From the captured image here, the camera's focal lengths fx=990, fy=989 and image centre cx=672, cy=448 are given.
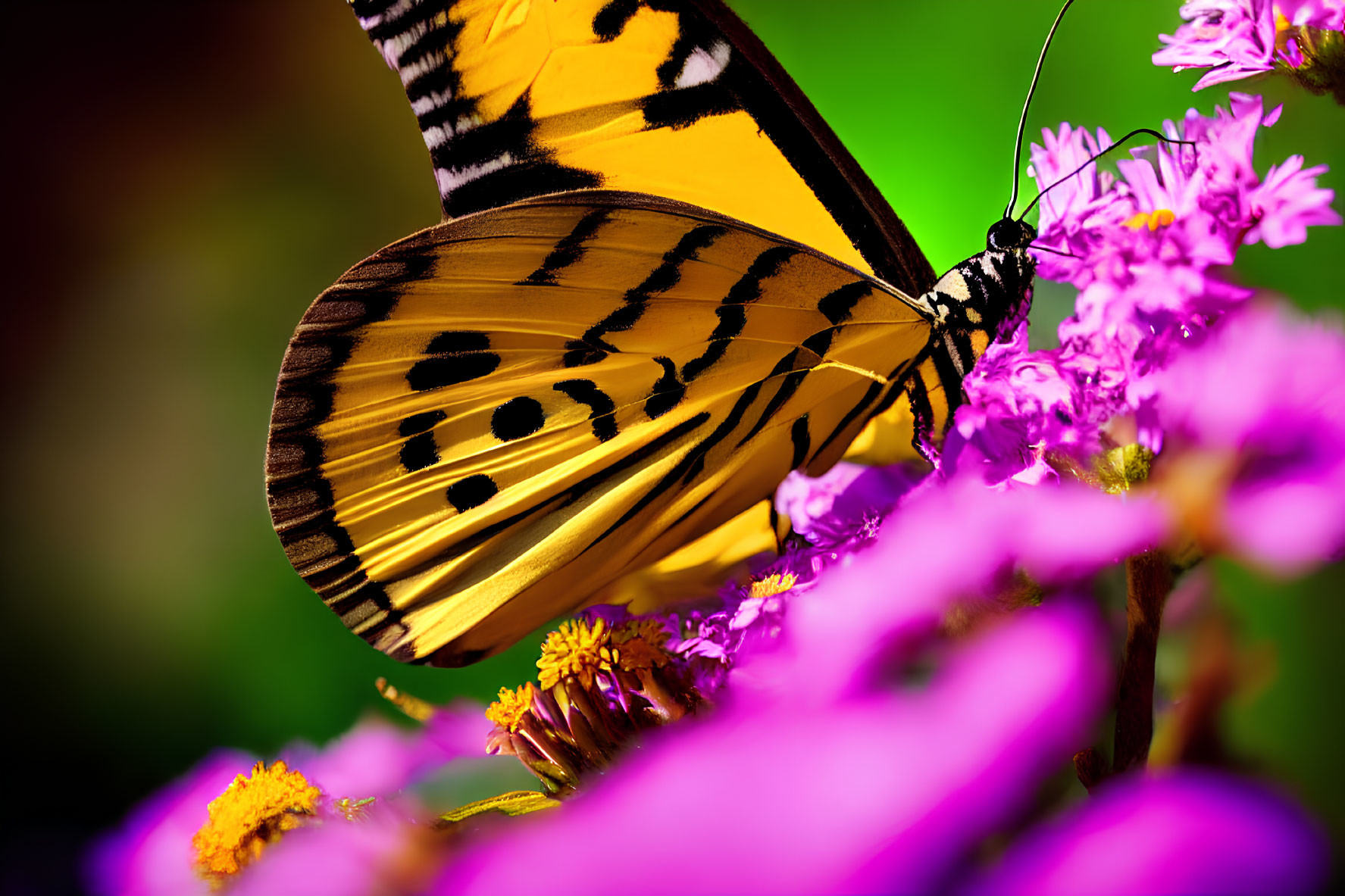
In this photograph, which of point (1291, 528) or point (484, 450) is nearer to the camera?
point (1291, 528)

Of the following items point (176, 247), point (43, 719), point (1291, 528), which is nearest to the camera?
point (1291, 528)

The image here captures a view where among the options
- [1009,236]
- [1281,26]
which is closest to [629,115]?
[1009,236]

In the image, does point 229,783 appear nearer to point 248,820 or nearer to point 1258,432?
point 248,820

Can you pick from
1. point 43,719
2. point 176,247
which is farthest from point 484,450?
point 176,247

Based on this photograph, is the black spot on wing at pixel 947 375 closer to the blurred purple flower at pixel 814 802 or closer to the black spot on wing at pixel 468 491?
the black spot on wing at pixel 468 491

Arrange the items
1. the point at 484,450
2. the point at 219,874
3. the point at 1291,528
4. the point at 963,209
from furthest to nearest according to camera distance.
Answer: the point at 963,209 → the point at 484,450 → the point at 219,874 → the point at 1291,528

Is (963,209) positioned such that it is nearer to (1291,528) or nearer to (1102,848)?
(1291,528)
